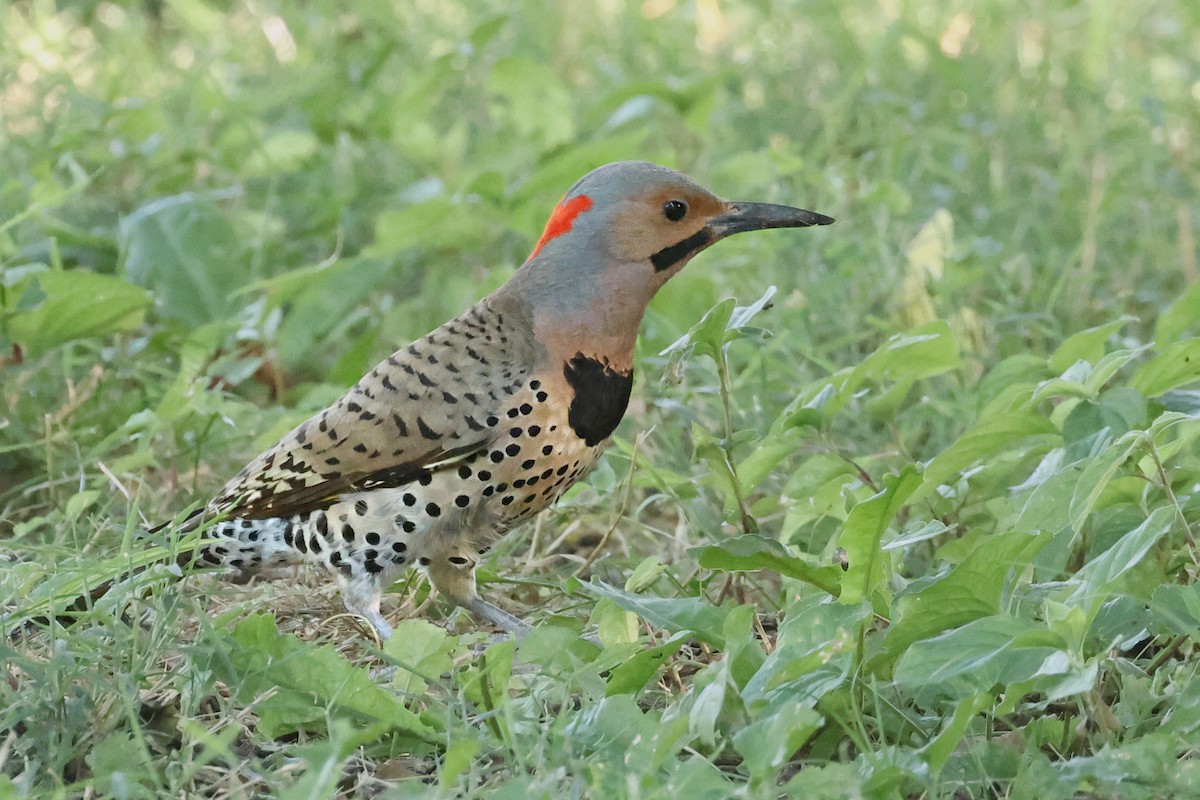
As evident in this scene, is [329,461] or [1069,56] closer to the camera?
[329,461]

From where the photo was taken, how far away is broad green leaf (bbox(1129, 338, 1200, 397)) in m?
3.24

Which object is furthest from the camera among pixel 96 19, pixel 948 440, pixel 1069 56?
pixel 96 19

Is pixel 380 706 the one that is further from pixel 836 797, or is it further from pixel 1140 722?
pixel 1140 722

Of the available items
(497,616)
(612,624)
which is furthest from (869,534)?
(497,616)

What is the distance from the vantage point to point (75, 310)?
4.55m

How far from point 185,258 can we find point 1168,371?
3377 millimetres

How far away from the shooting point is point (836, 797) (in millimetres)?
2455

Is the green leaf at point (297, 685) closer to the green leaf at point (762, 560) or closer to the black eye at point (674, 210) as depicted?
the green leaf at point (762, 560)

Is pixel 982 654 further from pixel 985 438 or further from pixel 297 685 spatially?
pixel 297 685

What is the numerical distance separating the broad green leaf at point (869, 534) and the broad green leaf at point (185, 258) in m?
3.09

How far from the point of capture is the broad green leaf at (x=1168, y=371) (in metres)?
3.24

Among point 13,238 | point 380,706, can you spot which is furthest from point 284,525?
point 13,238

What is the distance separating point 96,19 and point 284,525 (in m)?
5.63

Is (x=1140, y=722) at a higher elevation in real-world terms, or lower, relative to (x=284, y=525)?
lower
